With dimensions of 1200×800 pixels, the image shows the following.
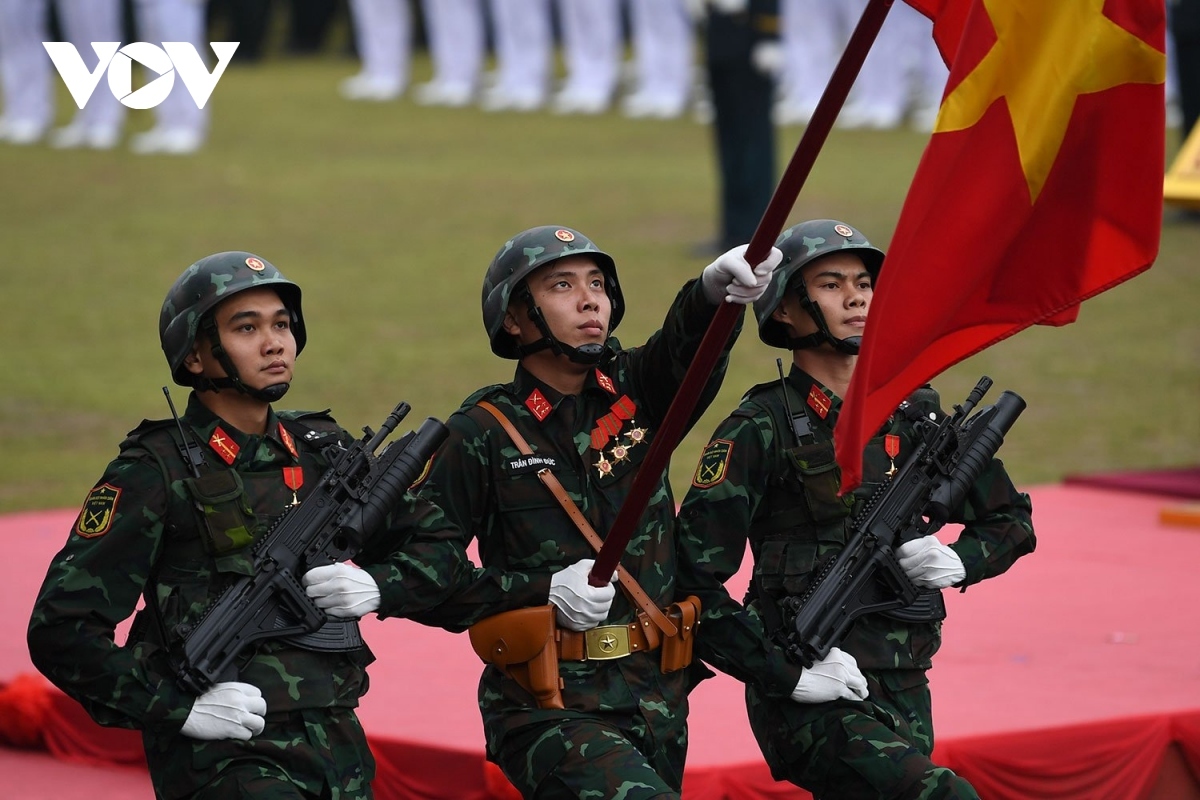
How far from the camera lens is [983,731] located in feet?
20.3

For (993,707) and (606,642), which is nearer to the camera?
(606,642)

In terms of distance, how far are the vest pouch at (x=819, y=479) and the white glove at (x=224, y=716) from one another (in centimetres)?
144

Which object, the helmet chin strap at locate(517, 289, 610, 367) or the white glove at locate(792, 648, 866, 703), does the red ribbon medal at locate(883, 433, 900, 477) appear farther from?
the helmet chin strap at locate(517, 289, 610, 367)

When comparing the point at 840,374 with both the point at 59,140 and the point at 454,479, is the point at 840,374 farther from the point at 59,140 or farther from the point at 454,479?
the point at 59,140

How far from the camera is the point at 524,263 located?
17.1 feet

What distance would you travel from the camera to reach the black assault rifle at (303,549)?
4672 mm

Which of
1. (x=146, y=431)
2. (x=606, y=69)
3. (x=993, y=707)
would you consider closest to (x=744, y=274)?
Result: (x=146, y=431)

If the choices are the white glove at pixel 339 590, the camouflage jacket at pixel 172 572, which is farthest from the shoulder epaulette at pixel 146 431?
the white glove at pixel 339 590

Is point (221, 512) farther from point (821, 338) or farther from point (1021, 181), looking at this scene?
point (1021, 181)

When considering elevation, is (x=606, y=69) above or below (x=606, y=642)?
above

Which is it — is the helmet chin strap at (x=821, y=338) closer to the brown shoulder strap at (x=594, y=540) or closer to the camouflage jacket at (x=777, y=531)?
the camouflage jacket at (x=777, y=531)

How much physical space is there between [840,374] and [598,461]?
0.71 m

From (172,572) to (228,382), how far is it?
46 centimetres

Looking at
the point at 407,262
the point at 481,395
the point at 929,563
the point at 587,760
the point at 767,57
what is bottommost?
the point at 587,760
